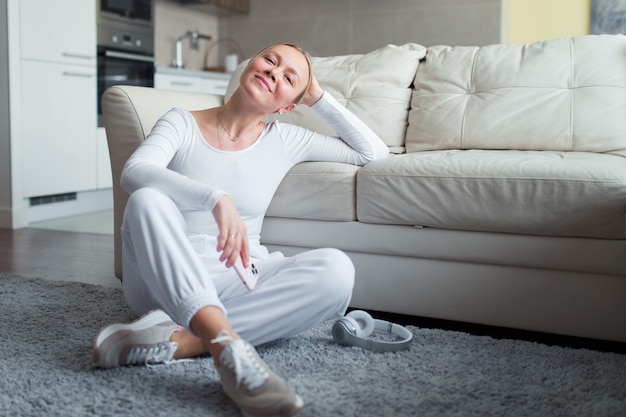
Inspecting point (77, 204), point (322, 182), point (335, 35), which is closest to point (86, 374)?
point (322, 182)

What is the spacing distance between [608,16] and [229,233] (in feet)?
14.4

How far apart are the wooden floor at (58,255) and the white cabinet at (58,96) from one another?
46cm

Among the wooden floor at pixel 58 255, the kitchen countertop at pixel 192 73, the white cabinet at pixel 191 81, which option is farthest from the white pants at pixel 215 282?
the kitchen countertop at pixel 192 73

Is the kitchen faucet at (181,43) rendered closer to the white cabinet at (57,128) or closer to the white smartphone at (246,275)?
Result: the white cabinet at (57,128)

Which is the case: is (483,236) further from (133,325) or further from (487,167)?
(133,325)

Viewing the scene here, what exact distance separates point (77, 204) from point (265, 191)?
9.66 feet

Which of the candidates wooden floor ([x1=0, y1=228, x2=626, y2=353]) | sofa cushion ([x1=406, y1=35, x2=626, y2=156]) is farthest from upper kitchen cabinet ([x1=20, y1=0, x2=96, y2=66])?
sofa cushion ([x1=406, y1=35, x2=626, y2=156])

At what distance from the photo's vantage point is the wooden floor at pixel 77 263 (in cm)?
206

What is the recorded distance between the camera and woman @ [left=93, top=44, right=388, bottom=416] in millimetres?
1421

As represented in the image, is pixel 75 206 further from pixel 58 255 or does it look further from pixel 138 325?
pixel 138 325

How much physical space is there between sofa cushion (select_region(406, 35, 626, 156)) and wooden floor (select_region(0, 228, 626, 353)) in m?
0.73

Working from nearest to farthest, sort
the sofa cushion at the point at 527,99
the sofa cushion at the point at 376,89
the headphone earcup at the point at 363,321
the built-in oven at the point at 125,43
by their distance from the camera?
the headphone earcup at the point at 363,321 → the sofa cushion at the point at 527,99 → the sofa cushion at the point at 376,89 → the built-in oven at the point at 125,43

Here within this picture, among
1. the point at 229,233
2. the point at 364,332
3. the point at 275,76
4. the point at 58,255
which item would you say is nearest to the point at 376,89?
the point at 275,76

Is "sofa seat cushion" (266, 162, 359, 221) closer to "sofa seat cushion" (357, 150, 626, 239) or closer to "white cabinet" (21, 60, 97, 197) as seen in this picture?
"sofa seat cushion" (357, 150, 626, 239)
